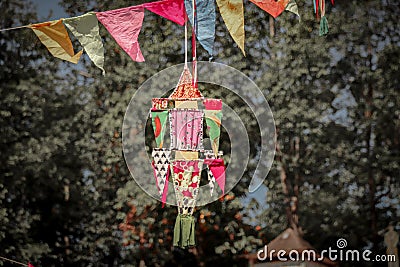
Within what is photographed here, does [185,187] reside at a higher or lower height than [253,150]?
lower

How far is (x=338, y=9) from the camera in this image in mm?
5961

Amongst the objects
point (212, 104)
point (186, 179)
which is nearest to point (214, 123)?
point (212, 104)

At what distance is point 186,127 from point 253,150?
7.40 feet

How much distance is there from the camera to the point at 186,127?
3773 millimetres

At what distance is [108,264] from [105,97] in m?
1.50

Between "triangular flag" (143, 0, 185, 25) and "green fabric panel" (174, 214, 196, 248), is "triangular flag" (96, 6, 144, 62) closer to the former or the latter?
"triangular flag" (143, 0, 185, 25)

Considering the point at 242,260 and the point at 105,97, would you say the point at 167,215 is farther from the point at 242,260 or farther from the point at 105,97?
the point at 105,97

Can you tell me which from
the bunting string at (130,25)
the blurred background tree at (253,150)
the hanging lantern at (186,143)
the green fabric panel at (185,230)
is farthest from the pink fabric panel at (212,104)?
the blurred background tree at (253,150)

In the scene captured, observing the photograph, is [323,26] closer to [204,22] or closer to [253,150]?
A: [204,22]

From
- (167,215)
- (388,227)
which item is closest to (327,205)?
(388,227)

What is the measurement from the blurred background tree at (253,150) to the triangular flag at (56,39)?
237cm

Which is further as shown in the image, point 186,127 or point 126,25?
point 186,127

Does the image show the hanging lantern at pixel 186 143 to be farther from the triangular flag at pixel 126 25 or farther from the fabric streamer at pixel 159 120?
the triangular flag at pixel 126 25

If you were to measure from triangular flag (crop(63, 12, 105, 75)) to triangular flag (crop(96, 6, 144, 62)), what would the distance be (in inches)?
3.1
